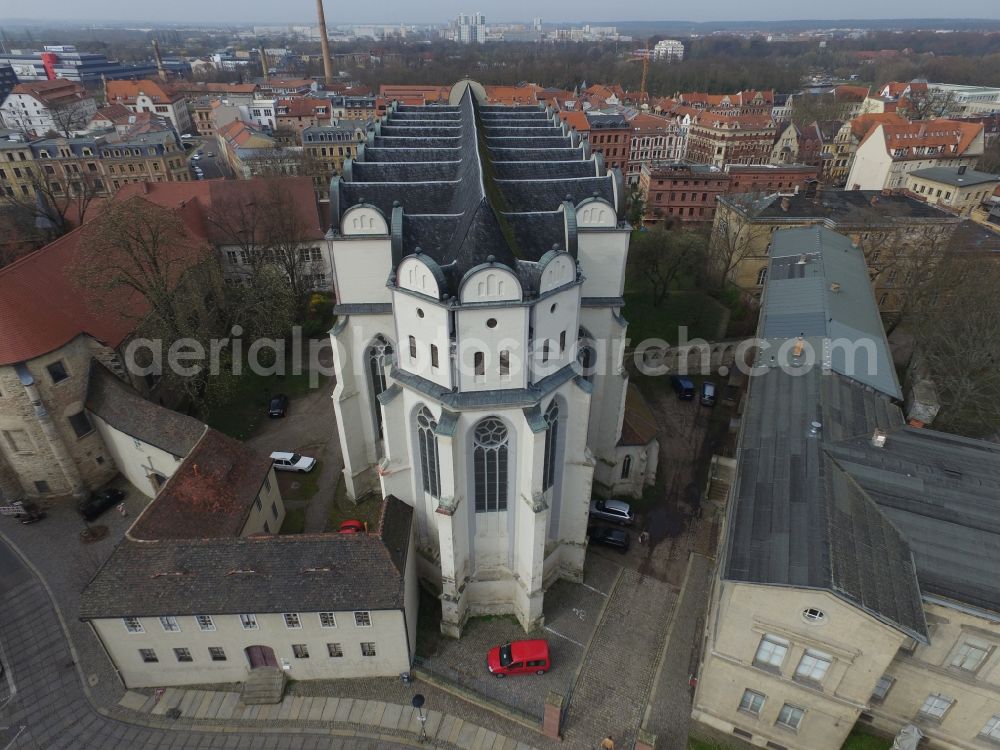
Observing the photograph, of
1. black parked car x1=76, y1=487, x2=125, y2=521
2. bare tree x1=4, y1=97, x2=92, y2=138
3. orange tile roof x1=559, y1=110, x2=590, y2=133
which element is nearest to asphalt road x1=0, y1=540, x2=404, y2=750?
black parked car x1=76, y1=487, x2=125, y2=521

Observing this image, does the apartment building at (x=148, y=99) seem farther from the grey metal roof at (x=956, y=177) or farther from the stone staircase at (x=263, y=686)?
the grey metal roof at (x=956, y=177)

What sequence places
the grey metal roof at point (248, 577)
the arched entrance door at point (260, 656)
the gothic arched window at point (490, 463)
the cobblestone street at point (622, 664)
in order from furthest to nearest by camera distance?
the arched entrance door at point (260, 656)
the cobblestone street at point (622, 664)
the gothic arched window at point (490, 463)
the grey metal roof at point (248, 577)

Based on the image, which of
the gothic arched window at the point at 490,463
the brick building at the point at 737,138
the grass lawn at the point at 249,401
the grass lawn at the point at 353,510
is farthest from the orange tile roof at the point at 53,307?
the brick building at the point at 737,138

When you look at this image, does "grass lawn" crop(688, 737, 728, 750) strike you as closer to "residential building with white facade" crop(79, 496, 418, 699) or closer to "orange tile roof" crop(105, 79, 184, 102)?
"residential building with white facade" crop(79, 496, 418, 699)

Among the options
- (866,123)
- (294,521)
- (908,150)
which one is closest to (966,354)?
(294,521)

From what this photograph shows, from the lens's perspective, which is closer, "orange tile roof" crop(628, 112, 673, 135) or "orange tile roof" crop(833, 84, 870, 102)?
"orange tile roof" crop(628, 112, 673, 135)

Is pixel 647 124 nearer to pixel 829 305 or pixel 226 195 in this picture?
pixel 226 195
